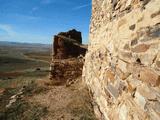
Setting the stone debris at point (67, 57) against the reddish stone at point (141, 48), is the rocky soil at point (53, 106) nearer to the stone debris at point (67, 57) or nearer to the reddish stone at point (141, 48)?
the stone debris at point (67, 57)

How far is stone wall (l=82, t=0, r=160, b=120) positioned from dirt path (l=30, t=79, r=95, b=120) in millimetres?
543

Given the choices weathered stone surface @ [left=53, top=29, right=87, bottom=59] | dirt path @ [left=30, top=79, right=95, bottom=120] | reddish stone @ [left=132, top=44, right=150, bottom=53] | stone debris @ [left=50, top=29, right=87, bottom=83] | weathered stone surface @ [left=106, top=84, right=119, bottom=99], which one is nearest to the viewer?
reddish stone @ [left=132, top=44, right=150, bottom=53]

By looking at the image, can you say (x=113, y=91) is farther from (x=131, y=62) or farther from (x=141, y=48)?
(x=141, y=48)

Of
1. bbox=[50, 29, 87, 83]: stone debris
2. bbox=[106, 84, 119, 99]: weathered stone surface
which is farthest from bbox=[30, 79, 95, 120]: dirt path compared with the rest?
bbox=[50, 29, 87, 83]: stone debris

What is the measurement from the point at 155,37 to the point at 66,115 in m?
3.46

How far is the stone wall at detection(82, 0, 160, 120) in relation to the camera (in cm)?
250

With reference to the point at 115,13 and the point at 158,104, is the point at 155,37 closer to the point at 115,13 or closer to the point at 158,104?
the point at 158,104

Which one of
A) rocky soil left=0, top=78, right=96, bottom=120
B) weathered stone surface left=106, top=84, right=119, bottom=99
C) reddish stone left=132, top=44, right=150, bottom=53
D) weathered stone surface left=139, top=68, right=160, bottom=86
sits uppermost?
reddish stone left=132, top=44, right=150, bottom=53

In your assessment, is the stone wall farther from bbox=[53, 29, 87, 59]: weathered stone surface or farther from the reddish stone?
bbox=[53, 29, 87, 59]: weathered stone surface

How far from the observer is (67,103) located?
6.05m

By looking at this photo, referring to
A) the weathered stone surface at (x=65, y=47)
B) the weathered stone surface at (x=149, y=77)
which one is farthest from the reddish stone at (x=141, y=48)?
the weathered stone surface at (x=65, y=47)

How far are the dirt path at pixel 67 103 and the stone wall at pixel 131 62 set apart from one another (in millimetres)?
543

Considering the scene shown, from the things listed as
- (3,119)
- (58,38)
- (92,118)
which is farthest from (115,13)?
(58,38)

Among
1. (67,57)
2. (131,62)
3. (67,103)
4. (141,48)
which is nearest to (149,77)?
(141,48)
